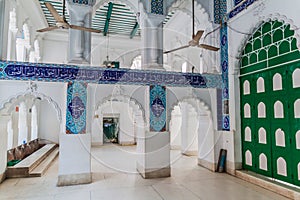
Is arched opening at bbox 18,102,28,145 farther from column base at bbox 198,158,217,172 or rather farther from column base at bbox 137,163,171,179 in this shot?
column base at bbox 198,158,217,172

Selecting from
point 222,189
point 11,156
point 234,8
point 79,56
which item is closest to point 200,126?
point 222,189

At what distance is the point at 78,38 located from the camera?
17.3 ft

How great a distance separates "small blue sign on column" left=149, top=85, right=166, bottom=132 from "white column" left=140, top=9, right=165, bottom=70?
0.60 meters

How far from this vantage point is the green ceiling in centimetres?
771

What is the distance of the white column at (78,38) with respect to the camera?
521 centimetres

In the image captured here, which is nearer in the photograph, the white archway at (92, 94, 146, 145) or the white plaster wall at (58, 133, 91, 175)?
the white plaster wall at (58, 133, 91, 175)

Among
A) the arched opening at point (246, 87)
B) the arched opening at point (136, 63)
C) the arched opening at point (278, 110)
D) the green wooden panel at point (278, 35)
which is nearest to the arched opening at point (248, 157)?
the arched opening at point (278, 110)

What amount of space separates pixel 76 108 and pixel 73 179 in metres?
1.48

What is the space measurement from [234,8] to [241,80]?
5.76 feet

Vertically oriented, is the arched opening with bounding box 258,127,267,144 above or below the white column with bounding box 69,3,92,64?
below

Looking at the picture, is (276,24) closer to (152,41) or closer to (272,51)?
(272,51)

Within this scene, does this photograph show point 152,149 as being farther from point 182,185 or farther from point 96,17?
point 96,17

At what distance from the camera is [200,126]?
649 centimetres

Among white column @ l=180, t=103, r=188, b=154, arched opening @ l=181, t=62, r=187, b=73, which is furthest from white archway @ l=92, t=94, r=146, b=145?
arched opening @ l=181, t=62, r=187, b=73
